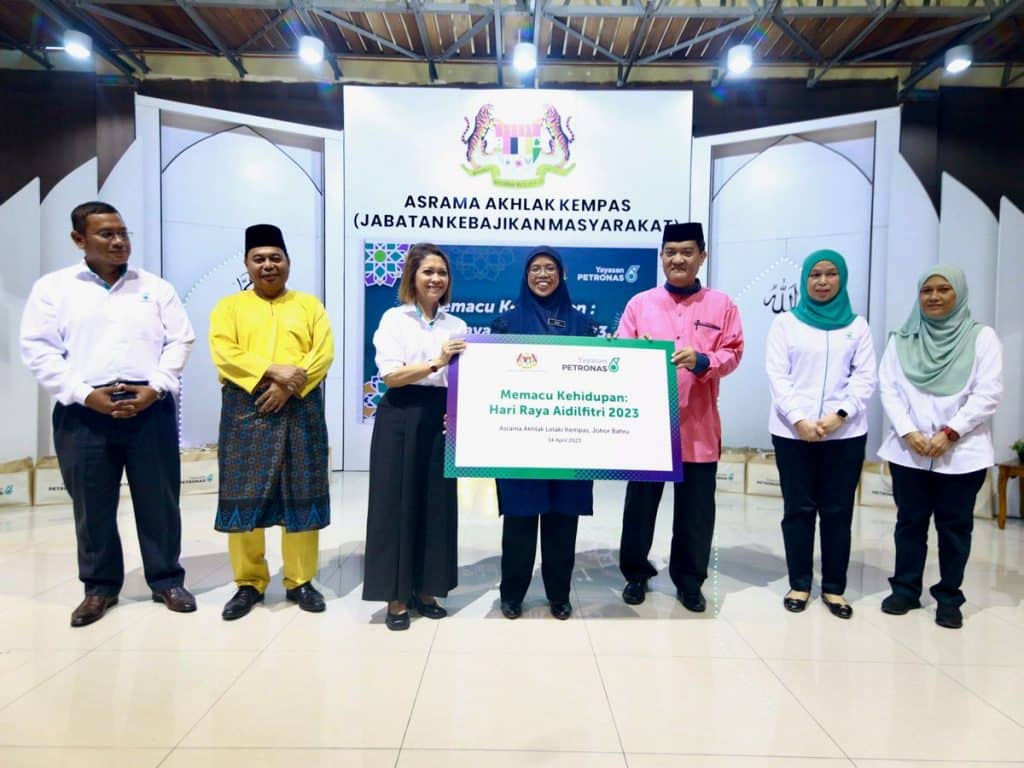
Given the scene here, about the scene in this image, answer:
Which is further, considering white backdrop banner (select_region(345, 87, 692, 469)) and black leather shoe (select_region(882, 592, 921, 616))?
white backdrop banner (select_region(345, 87, 692, 469))

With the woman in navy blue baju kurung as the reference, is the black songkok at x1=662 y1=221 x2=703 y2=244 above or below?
above

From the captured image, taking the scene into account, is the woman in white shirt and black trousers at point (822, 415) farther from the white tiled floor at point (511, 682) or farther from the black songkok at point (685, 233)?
the black songkok at point (685, 233)

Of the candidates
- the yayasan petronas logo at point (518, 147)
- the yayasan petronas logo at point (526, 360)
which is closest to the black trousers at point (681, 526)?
the yayasan petronas logo at point (526, 360)

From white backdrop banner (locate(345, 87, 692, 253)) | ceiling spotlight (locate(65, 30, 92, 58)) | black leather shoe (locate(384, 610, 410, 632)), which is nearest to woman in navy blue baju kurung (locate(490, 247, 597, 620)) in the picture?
black leather shoe (locate(384, 610, 410, 632))

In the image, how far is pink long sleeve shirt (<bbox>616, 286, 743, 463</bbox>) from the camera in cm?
267

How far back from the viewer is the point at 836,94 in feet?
18.7

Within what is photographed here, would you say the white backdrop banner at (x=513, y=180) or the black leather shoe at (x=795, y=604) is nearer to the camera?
the black leather shoe at (x=795, y=604)

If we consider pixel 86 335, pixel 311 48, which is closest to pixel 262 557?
pixel 86 335

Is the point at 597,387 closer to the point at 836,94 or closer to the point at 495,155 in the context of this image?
the point at 495,155

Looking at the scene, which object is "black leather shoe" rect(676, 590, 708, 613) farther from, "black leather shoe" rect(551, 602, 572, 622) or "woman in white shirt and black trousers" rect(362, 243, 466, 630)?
"woman in white shirt and black trousers" rect(362, 243, 466, 630)

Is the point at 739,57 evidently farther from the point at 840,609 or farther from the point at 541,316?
the point at 840,609

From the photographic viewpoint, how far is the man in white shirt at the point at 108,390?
2.51 meters

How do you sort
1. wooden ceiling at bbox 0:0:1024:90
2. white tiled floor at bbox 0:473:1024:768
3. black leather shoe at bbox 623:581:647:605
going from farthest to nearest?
wooden ceiling at bbox 0:0:1024:90 → black leather shoe at bbox 623:581:647:605 → white tiled floor at bbox 0:473:1024:768

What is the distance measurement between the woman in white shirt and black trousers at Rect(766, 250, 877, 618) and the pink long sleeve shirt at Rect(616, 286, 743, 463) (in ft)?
0.89
